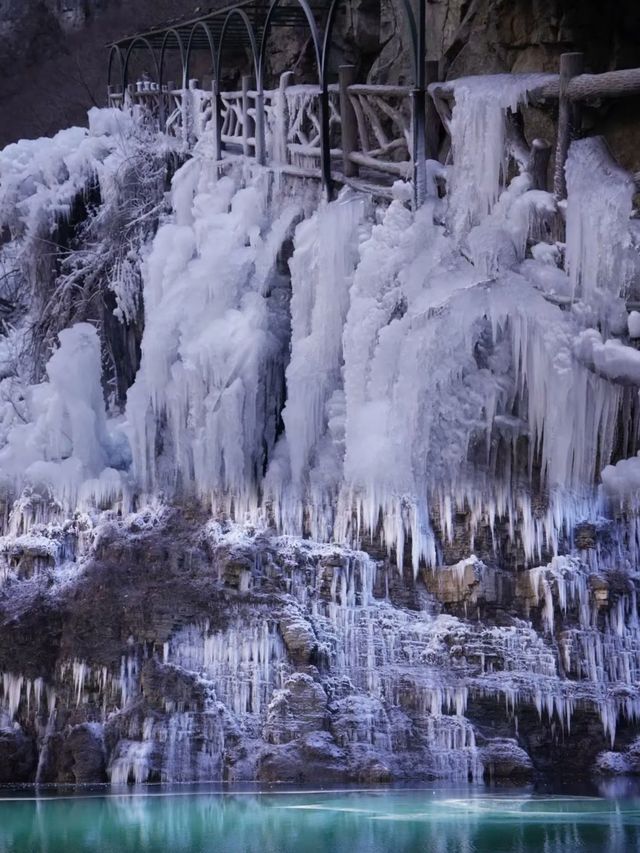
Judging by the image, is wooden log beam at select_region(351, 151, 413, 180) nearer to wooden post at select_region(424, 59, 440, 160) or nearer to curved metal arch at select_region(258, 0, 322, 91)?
wooden post at select_region(424, 59, 440, 160)

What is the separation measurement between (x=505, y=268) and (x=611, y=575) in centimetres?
436

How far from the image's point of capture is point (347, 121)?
17.1 meters

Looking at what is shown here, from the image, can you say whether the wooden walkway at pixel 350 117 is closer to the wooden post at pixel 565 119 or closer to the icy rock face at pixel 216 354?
the wooden post at pixel 565 119

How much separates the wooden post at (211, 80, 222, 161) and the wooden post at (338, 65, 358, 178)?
130 inches

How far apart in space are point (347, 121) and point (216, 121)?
3640 millimetres

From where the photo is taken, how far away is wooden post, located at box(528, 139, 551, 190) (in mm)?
13930

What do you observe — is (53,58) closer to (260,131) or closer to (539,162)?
(260,131)

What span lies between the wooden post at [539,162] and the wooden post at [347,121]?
3.15m

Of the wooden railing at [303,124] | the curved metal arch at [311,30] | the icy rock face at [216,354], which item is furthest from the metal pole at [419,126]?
the icy rock face at [216,354]

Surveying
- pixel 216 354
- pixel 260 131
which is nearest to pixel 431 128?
pixel 216 354

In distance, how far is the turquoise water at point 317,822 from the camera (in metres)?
13.5

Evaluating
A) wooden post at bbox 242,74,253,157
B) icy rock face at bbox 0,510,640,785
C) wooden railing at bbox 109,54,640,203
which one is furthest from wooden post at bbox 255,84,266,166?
icy rock face at bbox 0,510,640,785

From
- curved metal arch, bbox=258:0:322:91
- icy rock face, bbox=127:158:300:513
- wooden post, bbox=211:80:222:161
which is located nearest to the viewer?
curved metal arch, bbox=258:0:322:91

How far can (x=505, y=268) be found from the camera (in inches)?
A: 554
